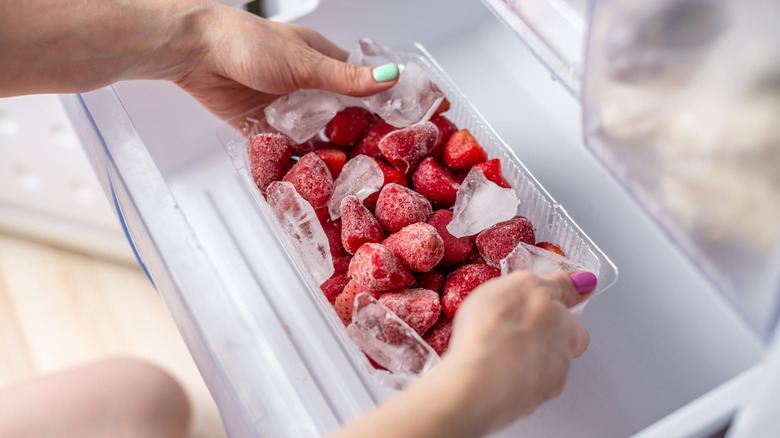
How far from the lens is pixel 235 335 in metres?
0.80

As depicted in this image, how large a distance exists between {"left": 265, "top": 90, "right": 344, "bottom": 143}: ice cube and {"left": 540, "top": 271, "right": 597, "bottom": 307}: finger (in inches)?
18.2

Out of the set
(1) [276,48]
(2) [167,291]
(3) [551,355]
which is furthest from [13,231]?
(3) [551,355]

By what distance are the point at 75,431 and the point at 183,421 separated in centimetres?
18

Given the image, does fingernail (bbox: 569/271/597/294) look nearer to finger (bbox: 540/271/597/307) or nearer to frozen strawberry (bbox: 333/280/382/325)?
finger (bbox: 540/271/597/307)

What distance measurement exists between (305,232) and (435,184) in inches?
8.2

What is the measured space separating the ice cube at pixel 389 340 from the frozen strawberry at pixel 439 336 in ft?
0.16

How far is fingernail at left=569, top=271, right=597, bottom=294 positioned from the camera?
768 mm

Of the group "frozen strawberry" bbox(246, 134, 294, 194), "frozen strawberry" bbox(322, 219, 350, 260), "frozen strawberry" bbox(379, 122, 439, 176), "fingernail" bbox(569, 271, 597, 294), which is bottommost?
"fingernail" bbox(569, 271, 597, 294)

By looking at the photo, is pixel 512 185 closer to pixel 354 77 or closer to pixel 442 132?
pixel 442 132

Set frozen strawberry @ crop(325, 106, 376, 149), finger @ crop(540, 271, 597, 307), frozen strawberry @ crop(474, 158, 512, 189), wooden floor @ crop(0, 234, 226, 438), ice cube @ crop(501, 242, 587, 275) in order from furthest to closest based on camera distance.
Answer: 1. wooden floor @ crop(0, 234, 226, 438)
2. frozen strawberry @ crop(325, 106, 376, 149)
3. frozen strawberry @ crop(474, 158, 512, 189)
4. ice cube @ crop(501, 242, 587, 275)
5. finger @ crop(540, 271, 597, 307)

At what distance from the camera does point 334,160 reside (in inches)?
41.1

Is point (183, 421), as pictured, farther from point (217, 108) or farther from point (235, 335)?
point (217, 108)

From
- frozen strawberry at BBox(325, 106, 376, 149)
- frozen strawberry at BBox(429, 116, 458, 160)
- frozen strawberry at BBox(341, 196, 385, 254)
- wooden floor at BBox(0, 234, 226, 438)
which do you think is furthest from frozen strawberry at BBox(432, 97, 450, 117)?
wooden floor at BBox(0, 234, 226, 438)

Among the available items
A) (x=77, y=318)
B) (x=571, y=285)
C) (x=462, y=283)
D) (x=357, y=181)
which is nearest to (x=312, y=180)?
(x=357, y=181)
